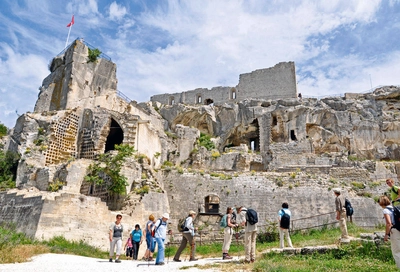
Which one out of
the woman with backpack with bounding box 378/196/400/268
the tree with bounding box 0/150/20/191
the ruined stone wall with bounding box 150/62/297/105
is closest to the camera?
the woman with backpack with bounding box 378/196/400/268

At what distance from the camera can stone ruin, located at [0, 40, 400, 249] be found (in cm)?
1467

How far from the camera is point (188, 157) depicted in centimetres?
2631

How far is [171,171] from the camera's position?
18.7 metres

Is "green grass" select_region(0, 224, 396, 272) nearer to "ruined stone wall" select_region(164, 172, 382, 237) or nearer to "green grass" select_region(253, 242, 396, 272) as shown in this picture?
"green grass" select_region(253, 242, 396, 272)

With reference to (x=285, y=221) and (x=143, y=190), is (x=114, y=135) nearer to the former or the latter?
(x=143, y=190)

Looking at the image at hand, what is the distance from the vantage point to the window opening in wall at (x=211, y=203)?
707 inches

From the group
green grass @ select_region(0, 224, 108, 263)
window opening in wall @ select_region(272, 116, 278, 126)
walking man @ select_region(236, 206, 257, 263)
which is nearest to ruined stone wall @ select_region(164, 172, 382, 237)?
green grass @ select_region(0, 224, 108, 263)

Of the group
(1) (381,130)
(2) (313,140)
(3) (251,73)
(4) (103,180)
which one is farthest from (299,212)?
(3) (251,73)

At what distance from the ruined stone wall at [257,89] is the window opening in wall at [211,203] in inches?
805

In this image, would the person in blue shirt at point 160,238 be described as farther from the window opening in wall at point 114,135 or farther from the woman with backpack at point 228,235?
the window opening in wall at point 114,135

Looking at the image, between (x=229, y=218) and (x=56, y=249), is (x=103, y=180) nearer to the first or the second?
(x=56, y=249)

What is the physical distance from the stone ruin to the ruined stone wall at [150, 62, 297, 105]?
173 cm

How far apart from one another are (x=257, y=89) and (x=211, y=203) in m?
22.9

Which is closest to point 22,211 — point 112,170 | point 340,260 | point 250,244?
point 112,170
